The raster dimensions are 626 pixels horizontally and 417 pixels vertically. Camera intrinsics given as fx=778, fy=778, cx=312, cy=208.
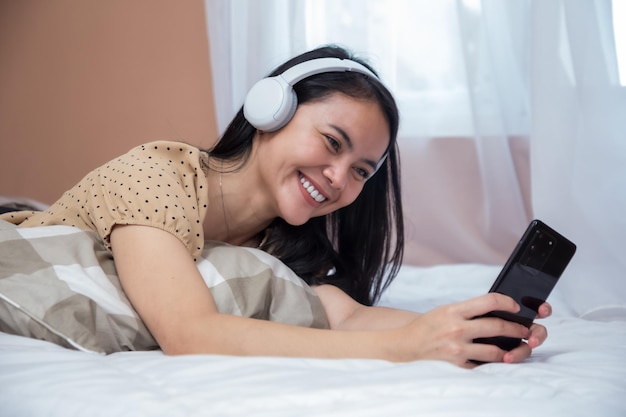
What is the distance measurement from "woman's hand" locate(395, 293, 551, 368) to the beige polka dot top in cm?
36

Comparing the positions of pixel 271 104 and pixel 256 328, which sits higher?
pixel 271 104

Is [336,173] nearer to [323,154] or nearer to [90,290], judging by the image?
[323,154]

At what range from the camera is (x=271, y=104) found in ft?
4.19

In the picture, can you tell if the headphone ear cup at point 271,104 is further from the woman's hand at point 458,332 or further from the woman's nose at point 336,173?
the woman's hand at point 458,332

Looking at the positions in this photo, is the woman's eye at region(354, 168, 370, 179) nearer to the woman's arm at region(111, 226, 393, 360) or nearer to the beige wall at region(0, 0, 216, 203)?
the woman's arm at region(111, 226, 393, 360)

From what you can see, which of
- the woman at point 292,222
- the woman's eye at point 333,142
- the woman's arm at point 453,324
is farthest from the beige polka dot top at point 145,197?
the woman's arm at point 453,324

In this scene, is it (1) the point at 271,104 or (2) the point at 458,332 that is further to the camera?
(1) the point at 271,104

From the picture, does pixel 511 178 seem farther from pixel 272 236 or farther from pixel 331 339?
pixel 331 339

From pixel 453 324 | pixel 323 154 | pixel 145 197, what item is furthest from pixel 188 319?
pixel 323 154

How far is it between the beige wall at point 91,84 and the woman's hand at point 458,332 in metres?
1.97

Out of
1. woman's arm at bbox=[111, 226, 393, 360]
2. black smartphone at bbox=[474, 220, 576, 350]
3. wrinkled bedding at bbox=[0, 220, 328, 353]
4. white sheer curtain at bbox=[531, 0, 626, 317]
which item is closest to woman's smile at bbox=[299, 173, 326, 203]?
wrinkled bedding at bbox=[0, 220, 328, 353]

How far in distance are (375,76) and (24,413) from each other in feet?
2.68

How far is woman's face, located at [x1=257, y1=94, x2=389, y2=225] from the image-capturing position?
1.26 meters

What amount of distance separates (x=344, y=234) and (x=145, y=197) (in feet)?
1.82
